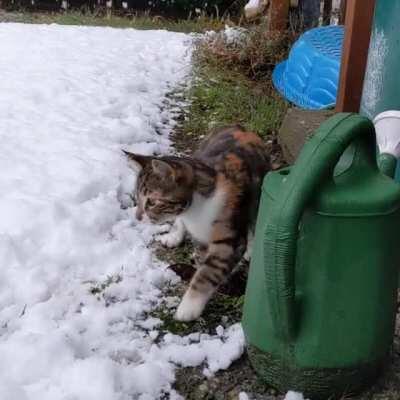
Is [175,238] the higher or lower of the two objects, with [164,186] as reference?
lower

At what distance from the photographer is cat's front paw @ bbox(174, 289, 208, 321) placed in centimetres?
258

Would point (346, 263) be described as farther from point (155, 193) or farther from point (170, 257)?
point (170, 257)

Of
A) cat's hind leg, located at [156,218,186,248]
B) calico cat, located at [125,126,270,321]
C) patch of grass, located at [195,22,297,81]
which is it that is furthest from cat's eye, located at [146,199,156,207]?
patch of grass, located at [195,22,297,81]

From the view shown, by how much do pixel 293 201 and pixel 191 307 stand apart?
0.87 meters

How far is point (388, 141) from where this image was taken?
2156mm

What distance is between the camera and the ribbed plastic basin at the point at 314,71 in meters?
4.64

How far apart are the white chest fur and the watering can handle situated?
0.75m

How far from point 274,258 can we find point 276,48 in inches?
180

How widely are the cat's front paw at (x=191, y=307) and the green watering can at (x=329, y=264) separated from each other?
0.47 meters

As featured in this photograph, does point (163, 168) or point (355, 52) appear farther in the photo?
point (355, 52)

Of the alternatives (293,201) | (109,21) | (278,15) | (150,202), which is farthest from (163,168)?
(109,21)

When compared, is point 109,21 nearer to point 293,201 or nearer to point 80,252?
point 80,252

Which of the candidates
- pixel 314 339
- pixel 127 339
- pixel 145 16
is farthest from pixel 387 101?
pixel 145 16

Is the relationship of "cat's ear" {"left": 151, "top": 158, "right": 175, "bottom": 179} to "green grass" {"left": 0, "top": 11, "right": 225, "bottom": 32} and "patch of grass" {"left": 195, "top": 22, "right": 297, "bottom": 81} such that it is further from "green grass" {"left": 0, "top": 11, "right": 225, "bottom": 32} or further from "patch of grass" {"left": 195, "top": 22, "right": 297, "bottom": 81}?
"green grass" {"left": 0, "top": 11, "right": 225, "bottom": 32}
